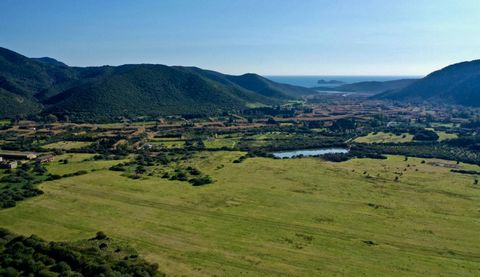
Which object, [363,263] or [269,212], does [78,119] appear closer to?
[269,212]

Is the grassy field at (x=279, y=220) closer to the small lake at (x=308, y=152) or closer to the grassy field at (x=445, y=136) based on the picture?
the small lake at (x=308, y=152)

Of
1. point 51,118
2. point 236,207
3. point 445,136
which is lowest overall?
point 445,136

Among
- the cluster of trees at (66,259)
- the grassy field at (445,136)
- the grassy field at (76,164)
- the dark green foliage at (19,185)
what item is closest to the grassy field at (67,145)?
the grassy field at (76,164)

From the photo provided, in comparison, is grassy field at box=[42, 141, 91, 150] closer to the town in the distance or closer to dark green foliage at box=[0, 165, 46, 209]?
the town in the distance

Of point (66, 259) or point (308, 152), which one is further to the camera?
point (308, 152)

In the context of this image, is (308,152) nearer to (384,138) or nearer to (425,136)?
(384,138)

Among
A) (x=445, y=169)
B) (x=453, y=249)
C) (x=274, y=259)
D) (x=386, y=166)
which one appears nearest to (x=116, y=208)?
(x=274, y=259)

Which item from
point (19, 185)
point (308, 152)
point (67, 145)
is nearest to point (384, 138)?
point (308, 152)
